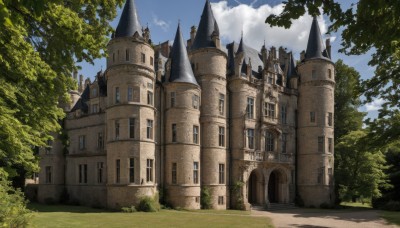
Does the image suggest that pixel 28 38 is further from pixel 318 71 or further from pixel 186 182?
pixel 318 71

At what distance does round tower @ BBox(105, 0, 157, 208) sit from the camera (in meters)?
30.5

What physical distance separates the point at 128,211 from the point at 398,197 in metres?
30.2

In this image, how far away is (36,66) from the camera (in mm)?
10023

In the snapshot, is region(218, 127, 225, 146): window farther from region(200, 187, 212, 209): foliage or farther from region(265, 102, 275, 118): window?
region(265, 102, 275, 118): window

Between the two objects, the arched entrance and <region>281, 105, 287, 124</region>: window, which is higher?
<region>281, 105, 287, 124</region>: window

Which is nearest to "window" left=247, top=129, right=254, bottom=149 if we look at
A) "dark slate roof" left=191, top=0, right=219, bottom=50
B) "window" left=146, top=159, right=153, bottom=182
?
"dark slate roof" left=191, top=0, right=219, bottom=50

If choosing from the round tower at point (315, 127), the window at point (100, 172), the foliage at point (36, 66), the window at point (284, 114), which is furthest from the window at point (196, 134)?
the foliage at point (36, 66)

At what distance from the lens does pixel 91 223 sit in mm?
22000

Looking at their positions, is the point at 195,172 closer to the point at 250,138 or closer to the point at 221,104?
the point at 221,104

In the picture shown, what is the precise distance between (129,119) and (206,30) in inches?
478

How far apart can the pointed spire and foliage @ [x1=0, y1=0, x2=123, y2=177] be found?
18619 mm

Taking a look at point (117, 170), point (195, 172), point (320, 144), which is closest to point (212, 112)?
point (195, 172)

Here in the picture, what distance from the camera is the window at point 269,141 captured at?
4103cm

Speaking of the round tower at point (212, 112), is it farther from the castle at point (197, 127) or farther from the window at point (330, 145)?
the window at point (330, 145)
